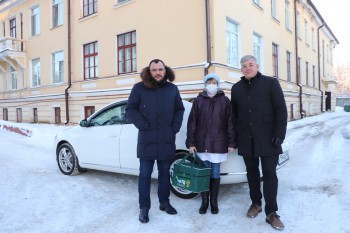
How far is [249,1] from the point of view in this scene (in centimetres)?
1357

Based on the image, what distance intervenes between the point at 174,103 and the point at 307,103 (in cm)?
2134

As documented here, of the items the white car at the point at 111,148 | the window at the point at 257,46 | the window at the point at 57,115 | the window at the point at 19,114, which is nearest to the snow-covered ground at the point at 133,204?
the white car at the point at 111,148

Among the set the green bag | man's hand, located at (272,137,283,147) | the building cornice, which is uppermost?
the building cornice

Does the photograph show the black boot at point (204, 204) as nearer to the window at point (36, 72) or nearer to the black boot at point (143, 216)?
the black boot at point (143, 216)

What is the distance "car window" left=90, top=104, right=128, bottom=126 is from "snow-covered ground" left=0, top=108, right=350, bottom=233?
102cm

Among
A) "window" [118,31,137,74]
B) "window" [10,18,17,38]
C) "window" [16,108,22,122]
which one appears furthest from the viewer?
"window" [10,18,17,38]

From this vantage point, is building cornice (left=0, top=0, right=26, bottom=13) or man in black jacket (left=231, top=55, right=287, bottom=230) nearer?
man in black jacket (left=231, top=55, right=287, bottom=230)

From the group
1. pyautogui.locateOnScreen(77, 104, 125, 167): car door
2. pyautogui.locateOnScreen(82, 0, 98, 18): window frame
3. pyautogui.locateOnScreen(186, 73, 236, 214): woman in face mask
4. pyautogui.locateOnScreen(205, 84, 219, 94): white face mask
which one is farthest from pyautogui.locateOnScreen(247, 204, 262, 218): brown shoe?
pyautogui.locateOnScreen(82, 0, 98, 18): window frame

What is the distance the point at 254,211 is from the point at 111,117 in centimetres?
280

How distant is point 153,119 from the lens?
3.72 metres

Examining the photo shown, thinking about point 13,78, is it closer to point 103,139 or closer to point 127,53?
point 127,53

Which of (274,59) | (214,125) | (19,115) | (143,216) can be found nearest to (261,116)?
(214,125)

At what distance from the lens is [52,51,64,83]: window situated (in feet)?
55.8

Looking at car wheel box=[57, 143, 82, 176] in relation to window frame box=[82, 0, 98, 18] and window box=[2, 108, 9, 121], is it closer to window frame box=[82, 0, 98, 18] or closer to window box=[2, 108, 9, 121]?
window frame box=[82, 0, 98, 18]
